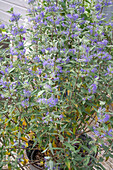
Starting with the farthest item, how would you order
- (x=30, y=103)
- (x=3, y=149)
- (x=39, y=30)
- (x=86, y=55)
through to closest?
(x=39, y=30)
(x=3, y=149)
(x=30, y=103)
(x=86, y=55)

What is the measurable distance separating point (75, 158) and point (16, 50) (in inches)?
31.2

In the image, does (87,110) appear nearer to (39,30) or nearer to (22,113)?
(22,113)

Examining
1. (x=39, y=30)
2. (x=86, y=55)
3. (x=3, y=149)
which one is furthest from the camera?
(x=39, y=30)

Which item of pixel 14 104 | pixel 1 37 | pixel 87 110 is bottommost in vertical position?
pixel 87 110

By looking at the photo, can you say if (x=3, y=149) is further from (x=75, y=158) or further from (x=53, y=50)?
(x=53, y=50)

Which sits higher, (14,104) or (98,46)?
(98,46)

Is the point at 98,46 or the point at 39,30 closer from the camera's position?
the point at 98,46

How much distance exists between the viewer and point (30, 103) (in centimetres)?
130

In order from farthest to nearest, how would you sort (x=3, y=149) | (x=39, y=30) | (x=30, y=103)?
(x=39, y=30) → (x=3, y=149) → (x=30, y=103)

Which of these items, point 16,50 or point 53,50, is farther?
point 16,50

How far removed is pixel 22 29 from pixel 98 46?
1.70 feet

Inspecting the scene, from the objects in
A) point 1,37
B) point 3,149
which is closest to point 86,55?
point 1,37

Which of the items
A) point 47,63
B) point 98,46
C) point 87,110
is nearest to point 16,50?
point 47,63

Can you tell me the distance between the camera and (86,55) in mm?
1164
